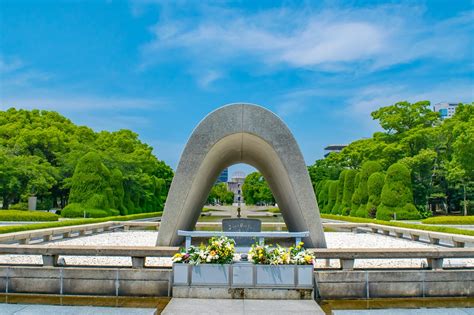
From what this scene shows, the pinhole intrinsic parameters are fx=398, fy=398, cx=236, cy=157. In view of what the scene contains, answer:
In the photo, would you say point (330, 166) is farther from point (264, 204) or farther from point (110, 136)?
point (264, 204)

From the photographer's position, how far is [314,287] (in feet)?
22.4

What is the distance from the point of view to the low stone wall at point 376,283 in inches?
268

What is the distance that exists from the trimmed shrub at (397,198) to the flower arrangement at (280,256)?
23764 mm

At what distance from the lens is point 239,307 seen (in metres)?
6.05

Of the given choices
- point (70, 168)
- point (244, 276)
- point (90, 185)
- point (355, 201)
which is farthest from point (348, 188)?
point (244, 276)

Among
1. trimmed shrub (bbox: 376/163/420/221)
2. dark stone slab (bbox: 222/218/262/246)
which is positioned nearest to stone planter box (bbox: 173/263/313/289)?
dark stone slab (bbox: 222/218/262/246)

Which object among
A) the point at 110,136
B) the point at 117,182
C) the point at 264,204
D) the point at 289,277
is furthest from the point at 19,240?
the point at 264,204

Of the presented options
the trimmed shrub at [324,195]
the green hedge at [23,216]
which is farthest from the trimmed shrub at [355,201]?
the green hedge at [23,216]

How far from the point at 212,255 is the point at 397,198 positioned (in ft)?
83.7

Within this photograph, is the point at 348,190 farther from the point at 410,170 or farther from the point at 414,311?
the point at 414,311

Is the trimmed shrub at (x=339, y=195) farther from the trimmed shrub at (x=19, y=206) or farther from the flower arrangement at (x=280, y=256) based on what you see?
→ the flower arrangement at (x=280, y=256)

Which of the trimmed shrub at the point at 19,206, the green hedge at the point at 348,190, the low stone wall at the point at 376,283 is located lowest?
the low stone wall at the point at 376,283

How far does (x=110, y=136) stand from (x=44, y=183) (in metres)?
19.6

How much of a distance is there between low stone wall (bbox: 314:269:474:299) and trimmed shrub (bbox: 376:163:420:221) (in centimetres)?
2288
